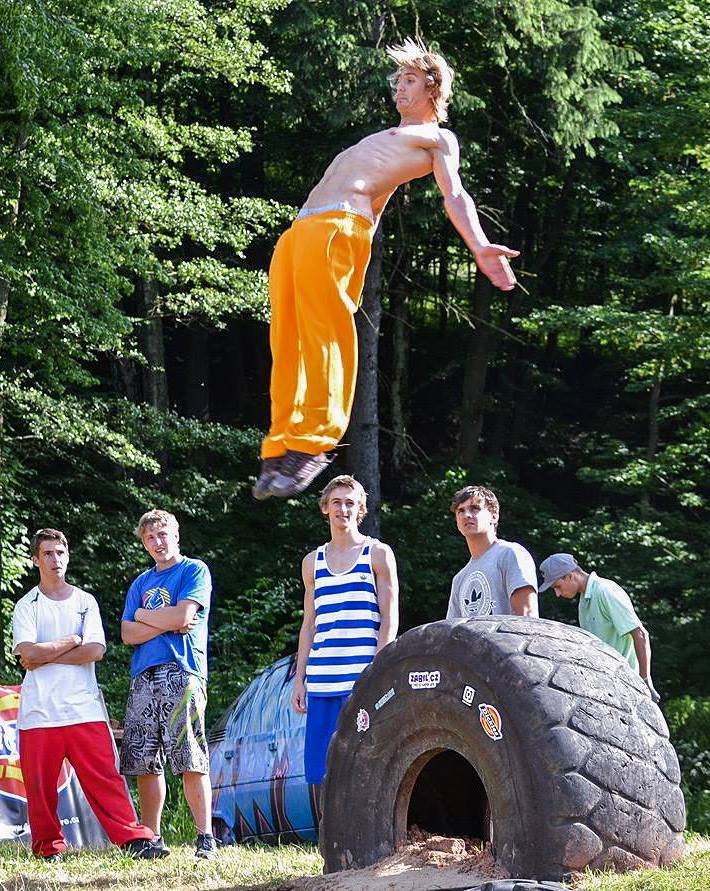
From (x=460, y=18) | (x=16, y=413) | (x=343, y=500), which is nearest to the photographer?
(x=343, y=500)

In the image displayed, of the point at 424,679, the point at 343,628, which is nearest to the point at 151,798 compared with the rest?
the point at 343,628

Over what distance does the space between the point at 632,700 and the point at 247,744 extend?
149 inches

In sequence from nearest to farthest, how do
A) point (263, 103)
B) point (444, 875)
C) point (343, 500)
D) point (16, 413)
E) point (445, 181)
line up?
point (444, 875) → point (445, 181) → point (343, 500) → point (16, 413) → point (263, 103)

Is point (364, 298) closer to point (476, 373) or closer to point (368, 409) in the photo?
point (368, 409)

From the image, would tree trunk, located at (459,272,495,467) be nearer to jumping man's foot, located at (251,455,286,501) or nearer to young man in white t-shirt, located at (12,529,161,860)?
young man in white t-shirt, located at (12,529,161,860)

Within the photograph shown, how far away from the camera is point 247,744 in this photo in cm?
701

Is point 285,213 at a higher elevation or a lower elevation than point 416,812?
higher

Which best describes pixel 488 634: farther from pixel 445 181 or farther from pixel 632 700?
pixel 445 181

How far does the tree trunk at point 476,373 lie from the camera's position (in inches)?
712

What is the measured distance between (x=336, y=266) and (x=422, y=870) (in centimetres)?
177

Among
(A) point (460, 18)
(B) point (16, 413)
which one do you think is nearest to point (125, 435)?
(B) point (16, 413)

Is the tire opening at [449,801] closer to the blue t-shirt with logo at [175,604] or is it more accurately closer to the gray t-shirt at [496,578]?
the gray t-shirt at [496,578]

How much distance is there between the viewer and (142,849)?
566cm

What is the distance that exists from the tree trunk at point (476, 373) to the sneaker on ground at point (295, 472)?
1394 centimetres
